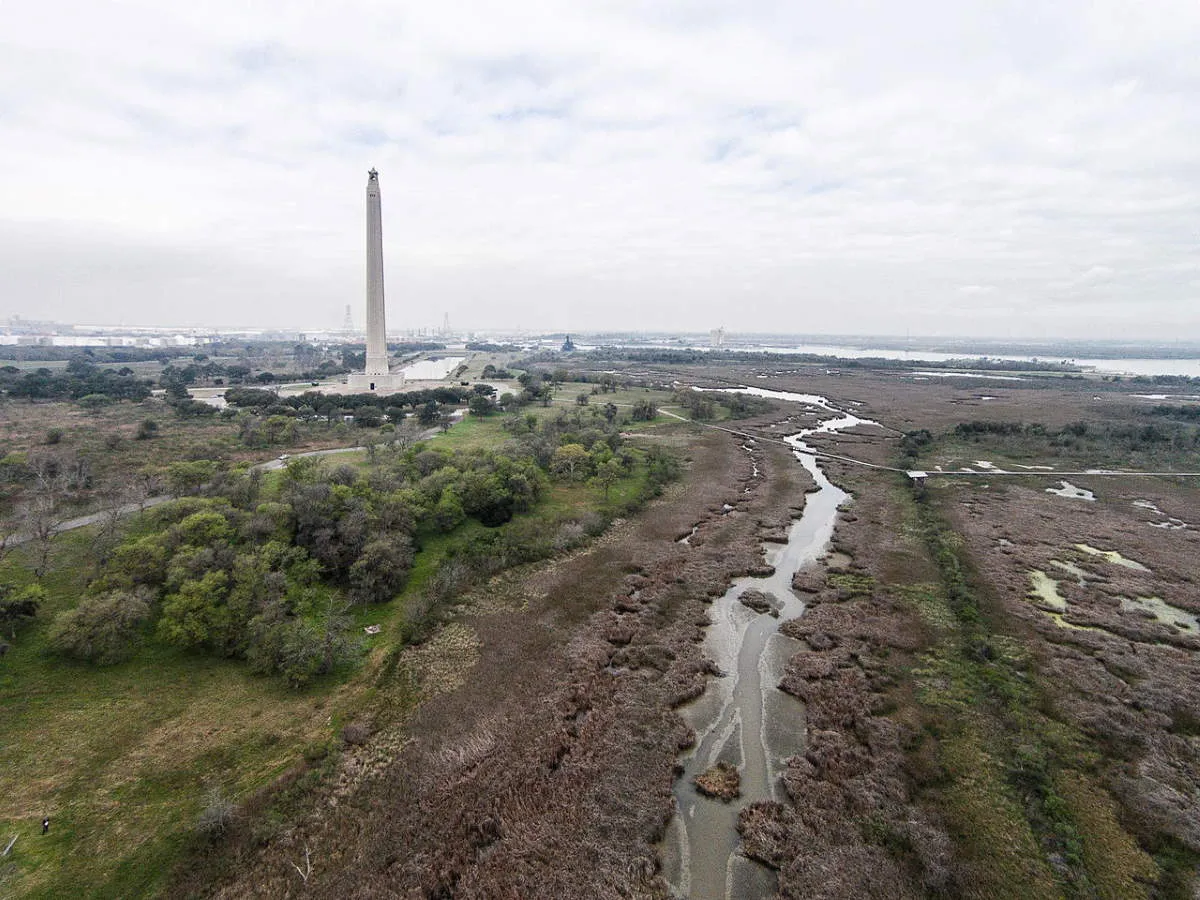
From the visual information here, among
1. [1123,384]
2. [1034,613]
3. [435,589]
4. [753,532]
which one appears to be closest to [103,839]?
[435,589]

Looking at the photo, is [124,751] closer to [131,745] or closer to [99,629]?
[131,745]

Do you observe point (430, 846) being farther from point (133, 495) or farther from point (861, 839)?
point (133, 495)

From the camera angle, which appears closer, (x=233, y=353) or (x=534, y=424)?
(x=534, y=424)

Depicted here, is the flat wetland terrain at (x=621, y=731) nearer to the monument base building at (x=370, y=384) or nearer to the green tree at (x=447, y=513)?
the green tree at (x=447, y=513)

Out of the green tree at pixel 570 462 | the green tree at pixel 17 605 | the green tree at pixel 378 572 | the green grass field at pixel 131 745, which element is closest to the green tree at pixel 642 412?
the green tree at pixel 570 462

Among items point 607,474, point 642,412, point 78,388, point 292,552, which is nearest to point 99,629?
point 292,552

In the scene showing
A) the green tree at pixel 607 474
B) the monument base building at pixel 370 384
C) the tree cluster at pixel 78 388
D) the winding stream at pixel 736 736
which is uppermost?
the monument base building at pixel 370 384
